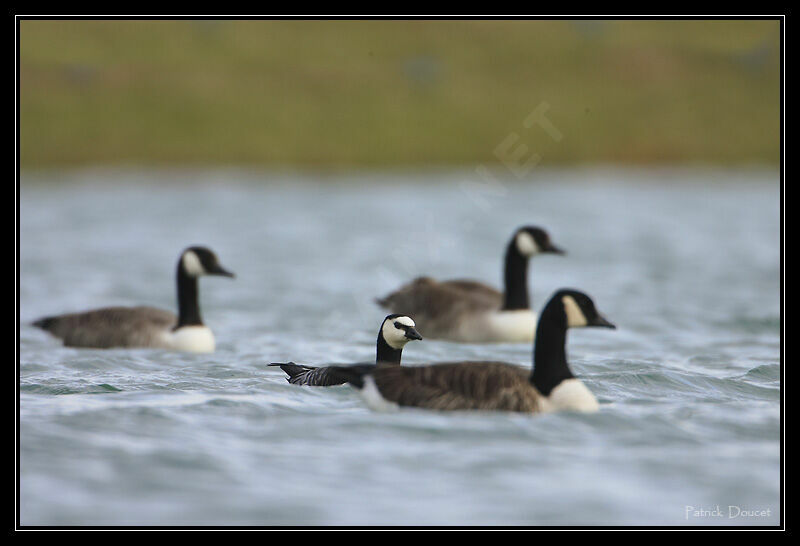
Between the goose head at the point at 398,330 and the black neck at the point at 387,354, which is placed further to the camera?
the black neck at the point at 387,354

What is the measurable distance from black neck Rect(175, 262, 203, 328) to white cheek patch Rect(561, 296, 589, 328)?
6.41m

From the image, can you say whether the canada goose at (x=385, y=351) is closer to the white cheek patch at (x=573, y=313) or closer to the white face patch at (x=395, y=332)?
the white face patch at (x=395, y=332)

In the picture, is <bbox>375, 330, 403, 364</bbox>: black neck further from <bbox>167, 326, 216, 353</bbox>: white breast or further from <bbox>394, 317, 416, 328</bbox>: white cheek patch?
<bbox>167, 326, 216, 353</bbox>: white breast

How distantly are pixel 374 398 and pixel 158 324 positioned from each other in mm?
5921

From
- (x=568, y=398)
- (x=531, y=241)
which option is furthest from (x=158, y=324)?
(x=568, y=398)

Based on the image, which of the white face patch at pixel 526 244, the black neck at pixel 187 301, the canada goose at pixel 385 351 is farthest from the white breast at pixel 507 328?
the canada goose at pixel 385 351

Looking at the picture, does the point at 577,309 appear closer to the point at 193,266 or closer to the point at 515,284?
the point at 515,284

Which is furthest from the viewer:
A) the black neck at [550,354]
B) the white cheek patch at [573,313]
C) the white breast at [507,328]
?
the white breast at [507,328]

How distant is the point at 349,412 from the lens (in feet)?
36.0

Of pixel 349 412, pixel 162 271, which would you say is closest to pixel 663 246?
pixel 162 271

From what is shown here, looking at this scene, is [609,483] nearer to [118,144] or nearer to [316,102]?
[118,144]

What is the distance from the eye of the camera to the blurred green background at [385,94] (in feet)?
193

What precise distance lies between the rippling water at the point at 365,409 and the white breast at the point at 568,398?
0.34 ft

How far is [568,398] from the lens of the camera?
10.6 m
